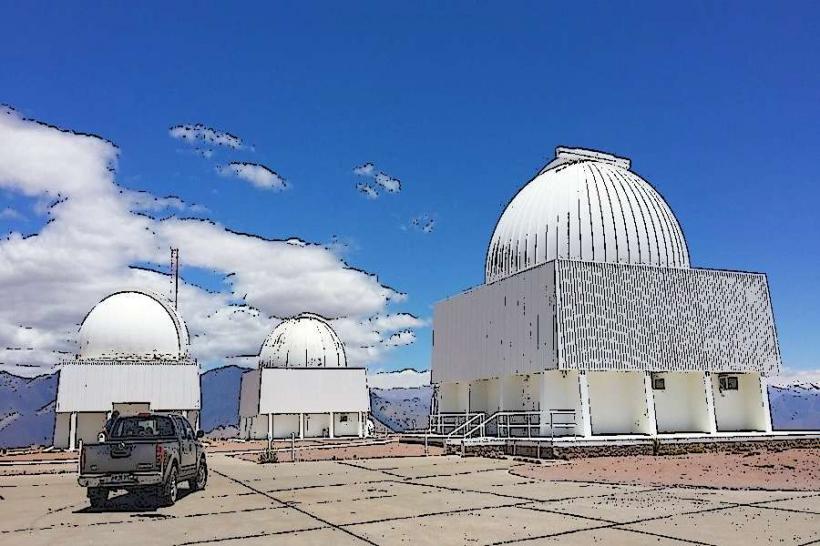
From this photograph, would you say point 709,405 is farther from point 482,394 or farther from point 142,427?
point 142,427

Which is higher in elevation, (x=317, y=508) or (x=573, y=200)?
(x=573, y=200)

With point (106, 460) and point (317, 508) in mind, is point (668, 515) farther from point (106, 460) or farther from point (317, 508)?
point (106, 460)

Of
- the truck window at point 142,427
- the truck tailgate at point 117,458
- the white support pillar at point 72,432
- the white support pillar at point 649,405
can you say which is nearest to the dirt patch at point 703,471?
the white support pillar at point 649,405

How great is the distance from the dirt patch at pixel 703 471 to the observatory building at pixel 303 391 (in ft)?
98.1

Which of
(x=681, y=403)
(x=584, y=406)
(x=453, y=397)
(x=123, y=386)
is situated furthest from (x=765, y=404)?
(x=123, y=386)

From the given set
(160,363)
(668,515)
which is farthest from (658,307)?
(160,363)

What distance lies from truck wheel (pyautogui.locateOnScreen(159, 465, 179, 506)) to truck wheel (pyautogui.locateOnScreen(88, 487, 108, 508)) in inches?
42.5

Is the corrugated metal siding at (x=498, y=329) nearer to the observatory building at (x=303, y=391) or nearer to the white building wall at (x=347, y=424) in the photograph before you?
the observatory building at (x=303, y=391)

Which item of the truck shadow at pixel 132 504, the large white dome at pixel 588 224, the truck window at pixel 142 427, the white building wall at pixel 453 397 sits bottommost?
the truck shadow at pixel 132 504

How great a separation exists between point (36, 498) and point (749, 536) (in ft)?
46.2

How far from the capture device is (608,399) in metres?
28.0

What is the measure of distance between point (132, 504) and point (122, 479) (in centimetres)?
130

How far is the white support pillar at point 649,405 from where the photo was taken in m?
27.0

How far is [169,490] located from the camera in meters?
12.7
